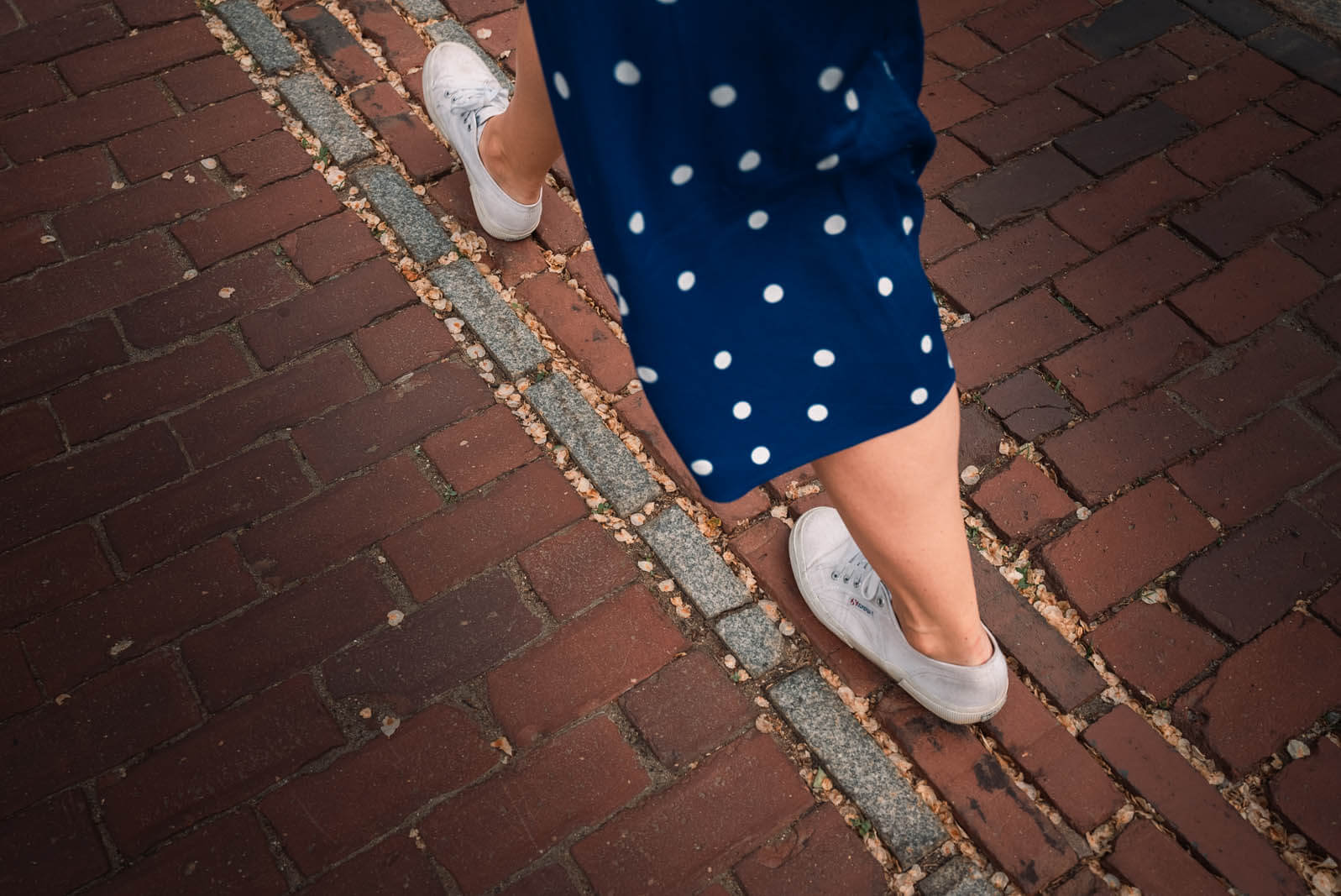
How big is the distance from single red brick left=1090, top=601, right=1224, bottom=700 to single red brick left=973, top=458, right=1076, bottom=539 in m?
0.24

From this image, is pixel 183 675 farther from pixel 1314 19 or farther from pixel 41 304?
pixel 1314 19

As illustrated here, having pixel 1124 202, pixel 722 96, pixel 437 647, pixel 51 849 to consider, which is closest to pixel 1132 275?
pixel 1124 202

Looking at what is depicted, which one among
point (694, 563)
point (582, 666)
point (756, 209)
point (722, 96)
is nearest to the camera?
point (722, 96)

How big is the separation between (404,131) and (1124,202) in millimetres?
1973

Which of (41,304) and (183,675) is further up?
(41,304)

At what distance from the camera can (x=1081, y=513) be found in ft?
6.89

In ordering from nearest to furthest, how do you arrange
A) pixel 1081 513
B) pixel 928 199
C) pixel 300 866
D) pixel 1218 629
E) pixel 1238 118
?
pixel 300 866
pixel 1218 629
pixel 1081 513
pixel 928 199
pixel 1238 118

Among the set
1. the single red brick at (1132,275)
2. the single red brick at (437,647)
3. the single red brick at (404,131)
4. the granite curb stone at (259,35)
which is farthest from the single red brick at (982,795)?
the granite curb stone at (259,35)

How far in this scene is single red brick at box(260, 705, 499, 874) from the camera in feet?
5.54

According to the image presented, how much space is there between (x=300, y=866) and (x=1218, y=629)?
181 cm

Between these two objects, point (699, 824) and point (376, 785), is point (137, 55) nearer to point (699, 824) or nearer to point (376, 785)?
point (376, 785)

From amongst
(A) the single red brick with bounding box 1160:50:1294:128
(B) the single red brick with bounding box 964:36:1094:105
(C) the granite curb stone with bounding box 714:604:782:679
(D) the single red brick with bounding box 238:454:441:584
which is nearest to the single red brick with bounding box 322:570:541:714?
(D) the single red brick with bounding box 238:454:441:584

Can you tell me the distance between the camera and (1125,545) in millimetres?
2061

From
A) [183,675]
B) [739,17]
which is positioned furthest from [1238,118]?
[183,675]
